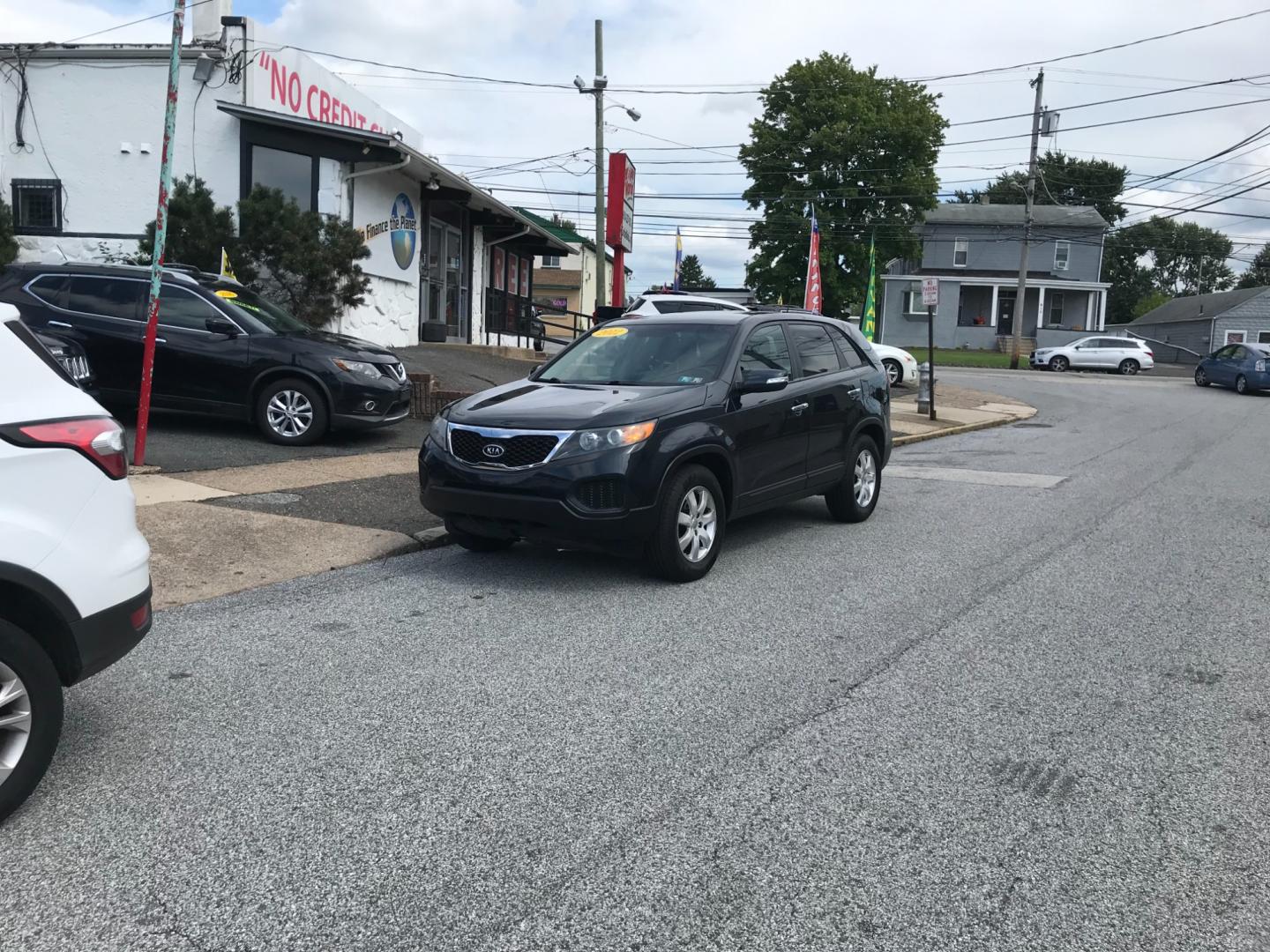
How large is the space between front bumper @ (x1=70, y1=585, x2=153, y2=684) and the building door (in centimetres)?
5744

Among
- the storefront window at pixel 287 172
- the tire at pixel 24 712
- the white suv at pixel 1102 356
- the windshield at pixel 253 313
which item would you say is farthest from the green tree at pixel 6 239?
the white suv at pixel 1102 356

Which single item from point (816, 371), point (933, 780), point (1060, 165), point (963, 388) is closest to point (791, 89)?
point (963, 388)

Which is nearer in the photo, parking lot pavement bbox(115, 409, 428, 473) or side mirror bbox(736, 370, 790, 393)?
side mirror bbox(736, 370, 790, 393)

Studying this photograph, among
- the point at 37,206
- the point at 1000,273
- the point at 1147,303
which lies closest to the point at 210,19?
the point at 37,206

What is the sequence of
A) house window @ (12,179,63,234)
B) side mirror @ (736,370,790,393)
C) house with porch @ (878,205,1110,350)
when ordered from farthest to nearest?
house with porch @ (878,205,1110,350)
house window @ (12,179,63,234)
side mirror @ (736,370,790,393)

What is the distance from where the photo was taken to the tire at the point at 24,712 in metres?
3.32

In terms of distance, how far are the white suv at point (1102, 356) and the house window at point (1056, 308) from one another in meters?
16.5

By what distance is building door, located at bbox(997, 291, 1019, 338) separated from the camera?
187 feet

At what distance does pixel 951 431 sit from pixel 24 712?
53.3ft

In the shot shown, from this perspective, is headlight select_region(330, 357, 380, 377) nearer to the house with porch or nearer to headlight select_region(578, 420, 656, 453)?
headlight select_region(578, 420, 656, 453)

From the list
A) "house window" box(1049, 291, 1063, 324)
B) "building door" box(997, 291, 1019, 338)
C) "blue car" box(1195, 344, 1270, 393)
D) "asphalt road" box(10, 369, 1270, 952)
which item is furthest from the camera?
"house window" box(1049, 291, 1063, 324)

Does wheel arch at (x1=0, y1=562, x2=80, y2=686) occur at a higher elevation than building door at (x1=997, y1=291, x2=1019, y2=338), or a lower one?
Answer: lower

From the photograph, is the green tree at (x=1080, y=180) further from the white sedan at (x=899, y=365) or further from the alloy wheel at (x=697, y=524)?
the alloy wheel at (x=697, y=524)

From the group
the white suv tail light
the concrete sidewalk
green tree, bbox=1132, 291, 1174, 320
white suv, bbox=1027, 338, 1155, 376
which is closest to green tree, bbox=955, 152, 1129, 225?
green tree, bbox=1132, 291, 1174, 320
